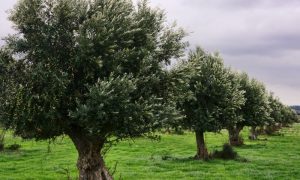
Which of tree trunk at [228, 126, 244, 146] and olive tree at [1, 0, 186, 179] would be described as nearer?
olive tree at [1, 0, 186, 179]

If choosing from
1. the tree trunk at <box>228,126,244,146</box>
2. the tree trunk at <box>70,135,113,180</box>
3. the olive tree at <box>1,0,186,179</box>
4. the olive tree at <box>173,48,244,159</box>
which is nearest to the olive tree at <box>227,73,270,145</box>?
the tree trunk at <box>228,126,244,146</box>

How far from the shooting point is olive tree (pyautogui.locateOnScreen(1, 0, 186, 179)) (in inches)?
985

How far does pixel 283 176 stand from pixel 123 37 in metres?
21.9

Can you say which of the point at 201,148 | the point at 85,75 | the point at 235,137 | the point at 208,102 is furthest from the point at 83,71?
the point at 235,137

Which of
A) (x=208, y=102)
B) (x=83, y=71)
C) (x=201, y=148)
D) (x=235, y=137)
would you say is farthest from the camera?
(x=235, y=137)

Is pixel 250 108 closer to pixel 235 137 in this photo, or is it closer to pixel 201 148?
pixel 235 137

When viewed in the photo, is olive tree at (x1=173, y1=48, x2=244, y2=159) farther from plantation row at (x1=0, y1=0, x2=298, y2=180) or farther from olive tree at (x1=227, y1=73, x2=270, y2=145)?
olive tree at (x1=227, y1=73, x2=270, y2=145)

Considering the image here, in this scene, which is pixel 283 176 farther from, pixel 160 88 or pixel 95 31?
pixel 95 31

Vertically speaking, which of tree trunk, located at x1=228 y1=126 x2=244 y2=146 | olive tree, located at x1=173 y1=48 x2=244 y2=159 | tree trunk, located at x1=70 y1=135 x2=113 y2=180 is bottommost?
tree trunk, located at x1=70 y1=135 x2=113 y2=180

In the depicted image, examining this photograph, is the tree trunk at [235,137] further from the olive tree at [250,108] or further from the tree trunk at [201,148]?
the tree trunk at [201,148]

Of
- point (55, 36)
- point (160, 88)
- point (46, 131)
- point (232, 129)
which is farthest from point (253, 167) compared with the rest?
point (232, 129)

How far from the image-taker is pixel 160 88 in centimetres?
2981

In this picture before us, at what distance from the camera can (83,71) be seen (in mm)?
26172

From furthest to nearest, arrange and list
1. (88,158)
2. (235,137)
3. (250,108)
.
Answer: (235,137)
(250,108)
(88,158)
